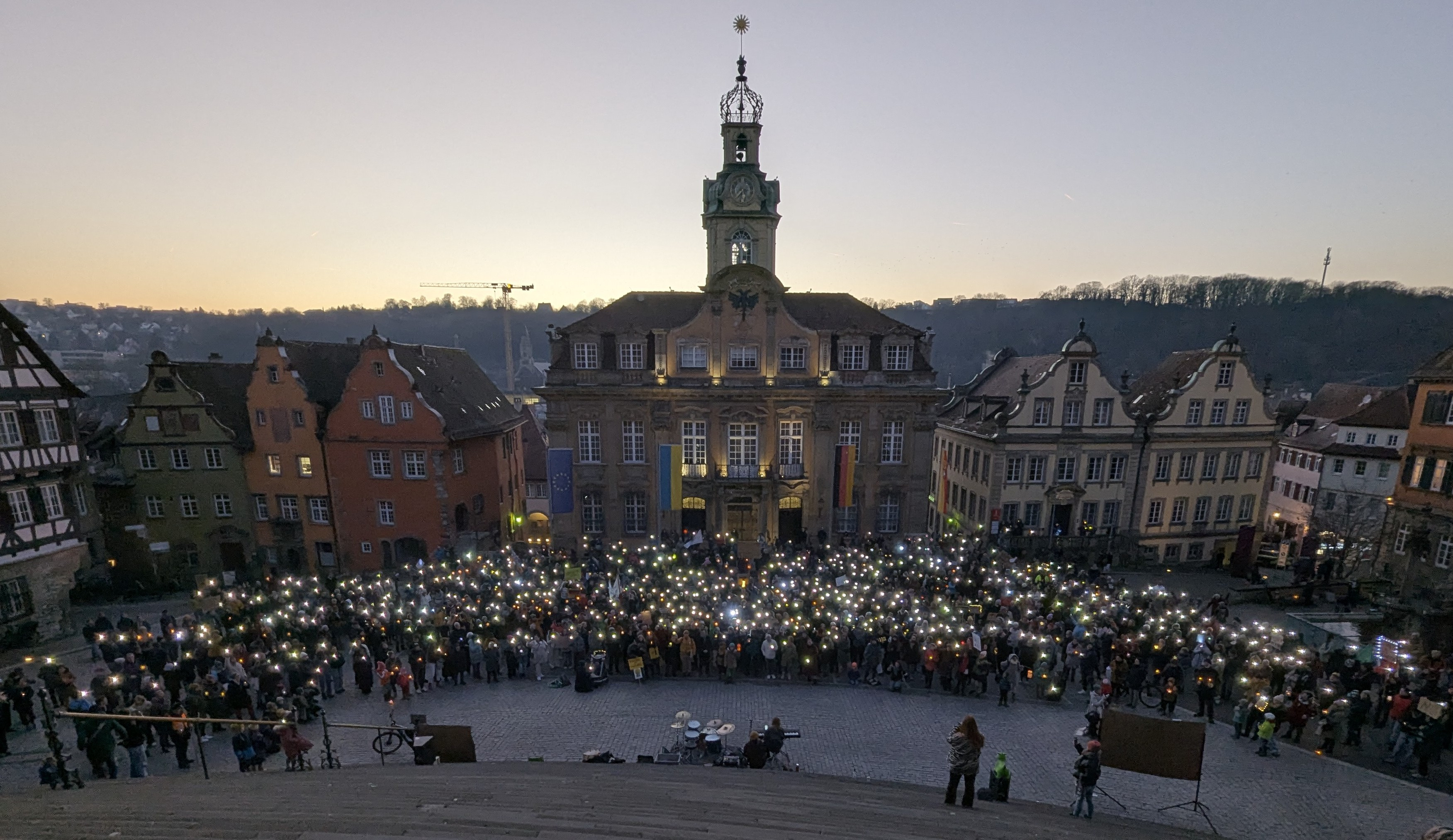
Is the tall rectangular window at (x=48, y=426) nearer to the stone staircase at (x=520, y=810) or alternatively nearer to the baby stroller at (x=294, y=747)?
the baby stroller at (x=294, y=747)

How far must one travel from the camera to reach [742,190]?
40.9 m

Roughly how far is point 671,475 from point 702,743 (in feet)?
57.3

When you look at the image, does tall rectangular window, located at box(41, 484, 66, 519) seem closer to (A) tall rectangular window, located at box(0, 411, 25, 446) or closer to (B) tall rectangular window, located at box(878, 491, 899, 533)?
(A) tall rectangular window, located at box(0, 411, 25, 446)

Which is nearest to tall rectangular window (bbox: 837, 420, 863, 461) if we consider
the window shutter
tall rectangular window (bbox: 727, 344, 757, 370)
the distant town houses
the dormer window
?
tall rectangular window (bbox: 727, 344, 757, 370)

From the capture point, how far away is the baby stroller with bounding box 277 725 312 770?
12633 millimetres

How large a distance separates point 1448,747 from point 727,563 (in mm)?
22587

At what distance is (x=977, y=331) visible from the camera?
96438 mm

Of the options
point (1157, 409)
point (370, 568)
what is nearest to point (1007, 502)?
point (1157, 409)

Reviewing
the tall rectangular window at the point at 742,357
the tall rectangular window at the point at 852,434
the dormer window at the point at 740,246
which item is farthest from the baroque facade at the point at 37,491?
the dormer window at the point at 740,246

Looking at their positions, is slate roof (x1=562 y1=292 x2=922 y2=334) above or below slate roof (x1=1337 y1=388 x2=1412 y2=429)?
above

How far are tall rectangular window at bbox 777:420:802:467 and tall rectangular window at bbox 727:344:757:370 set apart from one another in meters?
3.56

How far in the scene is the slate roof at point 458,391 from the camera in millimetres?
31844

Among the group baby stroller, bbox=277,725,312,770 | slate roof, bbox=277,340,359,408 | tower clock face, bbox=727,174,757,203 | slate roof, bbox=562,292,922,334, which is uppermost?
tower clock face, bbox=727,174,757,203

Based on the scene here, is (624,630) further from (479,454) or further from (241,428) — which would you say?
(241,428)
